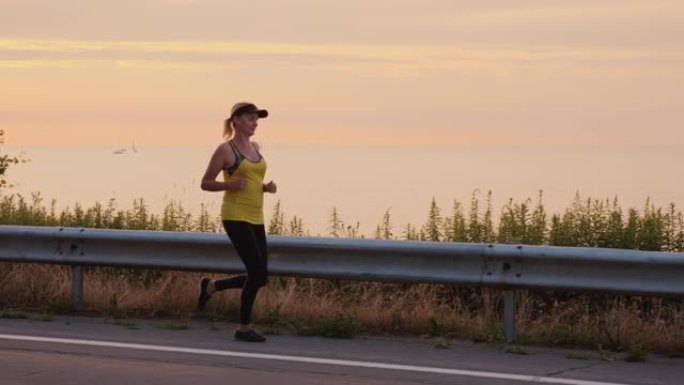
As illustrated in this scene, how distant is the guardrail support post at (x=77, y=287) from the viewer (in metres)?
13.4

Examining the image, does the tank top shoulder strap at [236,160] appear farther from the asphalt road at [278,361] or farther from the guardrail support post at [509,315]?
the guardrail support post at [509,315]

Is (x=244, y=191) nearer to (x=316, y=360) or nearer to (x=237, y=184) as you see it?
(x=237, y=184)

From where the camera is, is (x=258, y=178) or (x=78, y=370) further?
(x=258, y=178)

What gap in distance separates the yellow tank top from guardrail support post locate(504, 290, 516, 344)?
203 cm

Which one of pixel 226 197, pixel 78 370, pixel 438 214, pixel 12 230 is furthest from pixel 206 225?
pixel 78 370

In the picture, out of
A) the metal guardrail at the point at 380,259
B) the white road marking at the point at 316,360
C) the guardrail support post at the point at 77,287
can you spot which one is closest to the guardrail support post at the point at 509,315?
the metal guardrail at the point at 380,259

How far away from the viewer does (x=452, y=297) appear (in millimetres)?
13914

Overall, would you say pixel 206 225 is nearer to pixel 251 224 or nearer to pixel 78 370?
pixel 251 224

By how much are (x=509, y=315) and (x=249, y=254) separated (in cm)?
207

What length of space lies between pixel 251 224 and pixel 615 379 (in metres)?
3.10

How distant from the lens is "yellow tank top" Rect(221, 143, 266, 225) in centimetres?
1170

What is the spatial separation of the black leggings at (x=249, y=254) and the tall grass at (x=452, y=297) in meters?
0.65

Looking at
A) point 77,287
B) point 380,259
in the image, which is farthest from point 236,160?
point 77,287

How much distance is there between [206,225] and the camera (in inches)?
685
